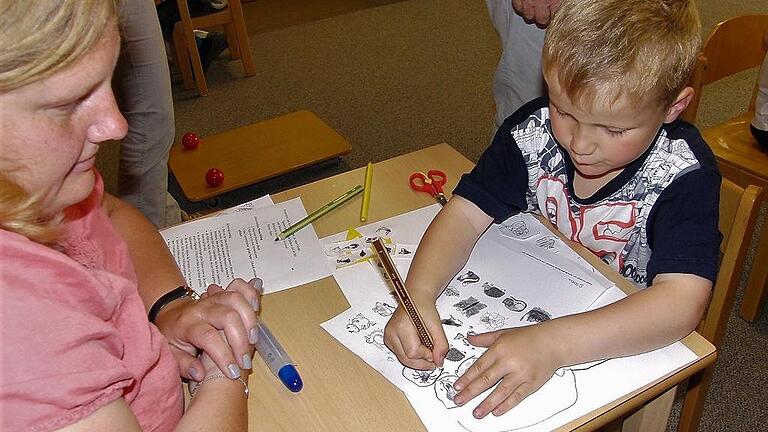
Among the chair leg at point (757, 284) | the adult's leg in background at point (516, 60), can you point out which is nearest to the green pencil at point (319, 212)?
the adult's leg in background at point (516, 60)

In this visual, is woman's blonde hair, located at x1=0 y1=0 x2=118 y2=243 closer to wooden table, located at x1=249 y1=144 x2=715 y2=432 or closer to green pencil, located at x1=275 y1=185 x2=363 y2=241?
wooden table, located at x1=249 y1=144 x2=715 y2=432

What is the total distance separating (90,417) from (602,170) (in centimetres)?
78

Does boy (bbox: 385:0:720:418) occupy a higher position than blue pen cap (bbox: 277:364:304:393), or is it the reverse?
boy (bbox: 385:0:720:418)

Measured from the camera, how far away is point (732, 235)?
3.48 feet

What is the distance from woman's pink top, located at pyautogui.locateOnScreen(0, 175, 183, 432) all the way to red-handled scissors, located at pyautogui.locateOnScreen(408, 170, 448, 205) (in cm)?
62

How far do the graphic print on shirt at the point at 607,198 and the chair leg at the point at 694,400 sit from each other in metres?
0.39

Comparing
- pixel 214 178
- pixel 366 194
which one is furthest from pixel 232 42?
pixel 366 194

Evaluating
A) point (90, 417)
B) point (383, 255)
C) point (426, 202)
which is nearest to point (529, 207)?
point (426, 202)

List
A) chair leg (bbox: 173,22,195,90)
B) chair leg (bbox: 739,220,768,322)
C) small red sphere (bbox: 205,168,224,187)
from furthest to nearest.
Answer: chair leg (bbox: 173,22,195,90), small red sphere (bbox: 205,168,224,187), chair leg (bbox: 739,220,768,322)

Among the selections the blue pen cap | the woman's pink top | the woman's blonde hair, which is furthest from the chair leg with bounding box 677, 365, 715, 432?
the woman's blonde hair

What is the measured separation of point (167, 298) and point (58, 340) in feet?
1.36

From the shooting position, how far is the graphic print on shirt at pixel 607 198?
102 cm

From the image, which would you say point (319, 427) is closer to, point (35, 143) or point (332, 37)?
point (35, 143)

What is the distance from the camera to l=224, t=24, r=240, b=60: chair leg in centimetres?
356
